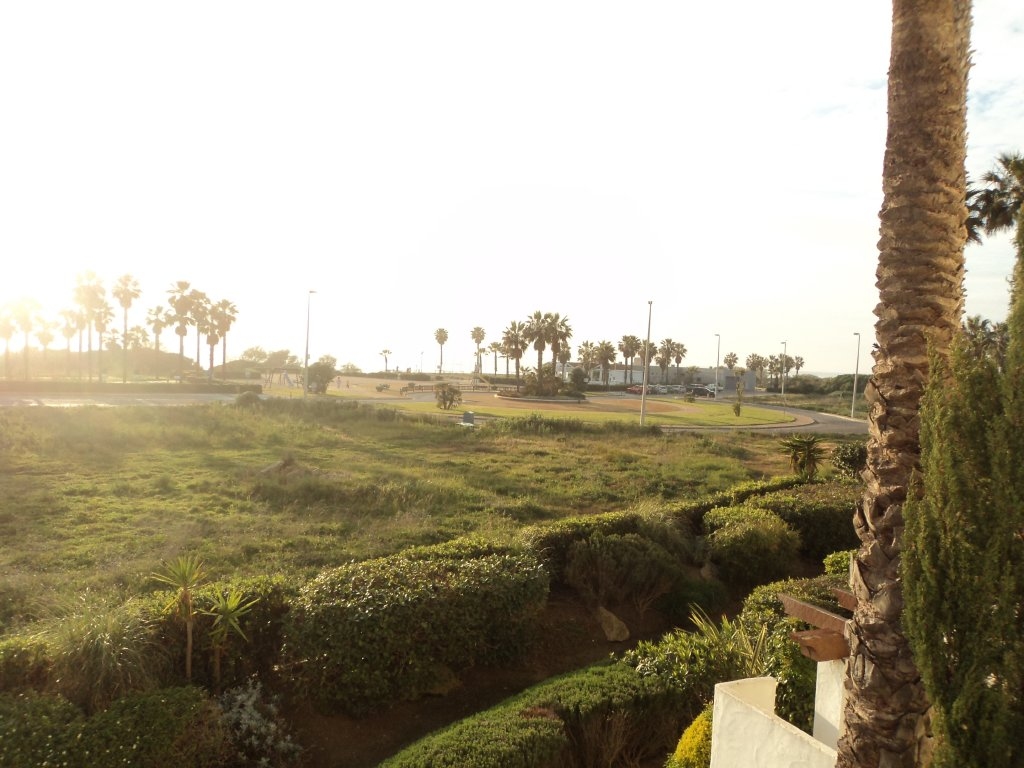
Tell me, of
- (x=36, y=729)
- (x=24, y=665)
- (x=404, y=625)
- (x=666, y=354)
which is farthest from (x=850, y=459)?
(x=666, y=354)

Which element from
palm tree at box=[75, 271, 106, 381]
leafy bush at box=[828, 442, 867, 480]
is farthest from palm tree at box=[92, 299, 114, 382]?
leafy bush at box=[828, 442, 867, 480]

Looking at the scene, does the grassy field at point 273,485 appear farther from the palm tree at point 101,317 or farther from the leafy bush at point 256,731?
the palm tree at point 101,317

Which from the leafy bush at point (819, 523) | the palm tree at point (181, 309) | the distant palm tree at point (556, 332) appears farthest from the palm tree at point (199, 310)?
the leafy bush at point (819, 523)

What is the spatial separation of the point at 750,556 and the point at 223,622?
7.74 meters

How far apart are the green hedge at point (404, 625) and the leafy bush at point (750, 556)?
4075 mm

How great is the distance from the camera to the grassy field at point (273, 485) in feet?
36.6

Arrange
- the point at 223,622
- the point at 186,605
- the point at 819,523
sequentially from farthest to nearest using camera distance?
the point at 819,523, the point at 223,622, the point at 186,605

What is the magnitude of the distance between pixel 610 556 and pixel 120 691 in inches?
241

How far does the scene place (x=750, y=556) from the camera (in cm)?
1089

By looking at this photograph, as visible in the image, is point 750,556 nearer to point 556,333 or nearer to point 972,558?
point 972,558

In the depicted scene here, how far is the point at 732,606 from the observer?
10.4m

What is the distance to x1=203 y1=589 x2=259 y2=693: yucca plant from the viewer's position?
6613 millimetres

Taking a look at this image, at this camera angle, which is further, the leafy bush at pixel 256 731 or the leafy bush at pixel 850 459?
the leafy bush at pixel 850 459

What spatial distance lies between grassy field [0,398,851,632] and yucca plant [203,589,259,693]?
2.94 m
